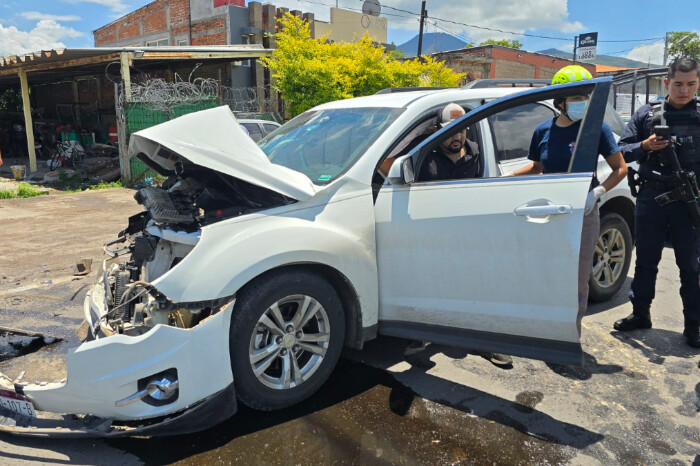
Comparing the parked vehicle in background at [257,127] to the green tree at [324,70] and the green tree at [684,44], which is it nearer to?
the green tree at [324,70]

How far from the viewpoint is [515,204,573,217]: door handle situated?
2.91 metres

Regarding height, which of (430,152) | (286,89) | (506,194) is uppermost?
(286,89)

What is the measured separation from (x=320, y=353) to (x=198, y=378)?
2.53ft

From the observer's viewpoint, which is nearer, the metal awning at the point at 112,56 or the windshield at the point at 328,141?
the windshield at the point at 328,141

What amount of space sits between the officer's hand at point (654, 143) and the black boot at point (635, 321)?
1.39 metres

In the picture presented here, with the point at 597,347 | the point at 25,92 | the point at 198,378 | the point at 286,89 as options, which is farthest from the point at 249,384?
the point at 25,92

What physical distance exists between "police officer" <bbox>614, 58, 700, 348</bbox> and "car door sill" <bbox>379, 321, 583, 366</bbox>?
1.65 m

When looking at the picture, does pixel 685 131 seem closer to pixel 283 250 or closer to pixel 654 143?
pixel 654 143

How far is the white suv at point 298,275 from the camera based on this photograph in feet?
8.69

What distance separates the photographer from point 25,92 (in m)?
16.9

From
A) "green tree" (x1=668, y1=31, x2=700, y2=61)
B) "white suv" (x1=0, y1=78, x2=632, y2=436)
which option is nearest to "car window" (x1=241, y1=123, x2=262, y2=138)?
"white suv" (x1=0, y1=78, x2=632, y2=436)

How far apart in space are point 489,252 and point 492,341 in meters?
0.54

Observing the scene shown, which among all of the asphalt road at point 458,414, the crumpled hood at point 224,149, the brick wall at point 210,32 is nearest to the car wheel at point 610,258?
the asphalt road at point 458,414

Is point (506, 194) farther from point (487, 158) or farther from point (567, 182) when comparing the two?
point (487, 158)
